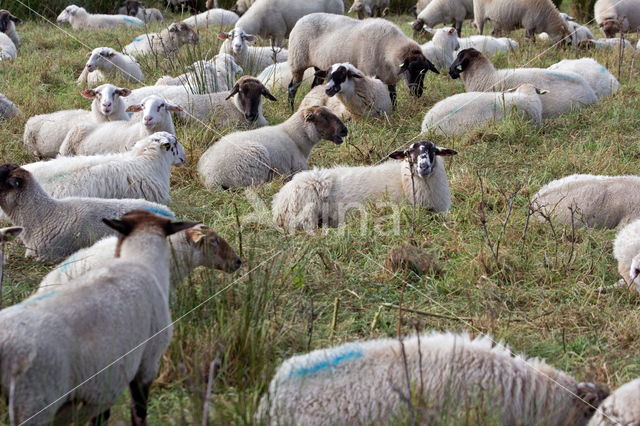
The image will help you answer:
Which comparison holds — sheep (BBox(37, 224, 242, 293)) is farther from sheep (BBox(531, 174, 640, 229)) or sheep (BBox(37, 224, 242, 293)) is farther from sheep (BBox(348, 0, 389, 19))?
sheep (BBox(348, 0, 389, 19))

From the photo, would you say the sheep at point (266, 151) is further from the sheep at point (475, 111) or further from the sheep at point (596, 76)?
the sheep at point (596, 76)

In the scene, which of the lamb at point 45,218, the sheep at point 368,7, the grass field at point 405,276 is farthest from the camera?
the sheep at point 368,7

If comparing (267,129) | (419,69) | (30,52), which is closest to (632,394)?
(267,129)

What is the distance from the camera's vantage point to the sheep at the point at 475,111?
8570 millimetres

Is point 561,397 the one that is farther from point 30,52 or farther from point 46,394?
point 30,52

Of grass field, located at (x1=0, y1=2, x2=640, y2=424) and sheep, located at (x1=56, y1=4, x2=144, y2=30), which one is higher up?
sheep, located at (x1=56, y1=4, x2=144, y2=30)

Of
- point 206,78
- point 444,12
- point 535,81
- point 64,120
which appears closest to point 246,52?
point 206,78

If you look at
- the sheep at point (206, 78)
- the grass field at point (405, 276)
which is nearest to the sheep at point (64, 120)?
the grass field at point (405, 276)

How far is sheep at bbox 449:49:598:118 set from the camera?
930 centimetres

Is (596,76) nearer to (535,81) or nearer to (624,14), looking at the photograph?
(535,81)

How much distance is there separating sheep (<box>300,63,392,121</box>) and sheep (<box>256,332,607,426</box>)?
5950mm

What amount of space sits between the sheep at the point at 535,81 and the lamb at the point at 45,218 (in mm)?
5338

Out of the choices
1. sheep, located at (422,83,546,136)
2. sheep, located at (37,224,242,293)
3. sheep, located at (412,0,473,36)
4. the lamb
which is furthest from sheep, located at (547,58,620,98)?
sheep, located at (37,224,242,293)

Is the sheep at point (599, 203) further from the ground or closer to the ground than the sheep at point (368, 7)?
closer to the ground
